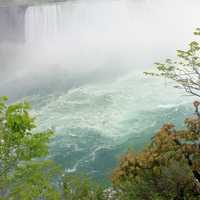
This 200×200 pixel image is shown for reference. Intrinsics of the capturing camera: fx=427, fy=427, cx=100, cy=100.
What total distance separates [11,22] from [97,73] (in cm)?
1035

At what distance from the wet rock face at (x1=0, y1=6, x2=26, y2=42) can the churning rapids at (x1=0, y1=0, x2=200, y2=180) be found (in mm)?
546

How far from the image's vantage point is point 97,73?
27.6 metres

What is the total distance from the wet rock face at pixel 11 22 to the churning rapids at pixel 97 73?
55cm

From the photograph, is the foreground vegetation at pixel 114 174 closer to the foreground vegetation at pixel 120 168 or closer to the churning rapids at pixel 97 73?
the foreground vegetation at pixel 120 168

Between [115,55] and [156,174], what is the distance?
21.8 m

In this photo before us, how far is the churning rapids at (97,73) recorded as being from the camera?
1828cm

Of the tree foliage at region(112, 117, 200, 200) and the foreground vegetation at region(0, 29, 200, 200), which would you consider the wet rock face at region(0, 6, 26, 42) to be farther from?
the tree foliage at region(112, 117, 200, 200)

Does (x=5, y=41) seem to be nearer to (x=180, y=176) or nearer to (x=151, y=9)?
(x=151, y=9)

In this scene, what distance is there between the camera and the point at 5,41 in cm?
3400

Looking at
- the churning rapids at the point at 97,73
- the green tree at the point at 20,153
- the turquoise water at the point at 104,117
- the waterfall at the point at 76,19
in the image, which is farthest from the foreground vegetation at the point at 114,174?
the waterfall at the point at 76,19

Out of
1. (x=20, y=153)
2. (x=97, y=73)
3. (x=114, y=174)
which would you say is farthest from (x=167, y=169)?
(x=97, y=73)

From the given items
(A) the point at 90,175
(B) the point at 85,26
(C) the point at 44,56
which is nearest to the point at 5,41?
(C) the point at 44,56

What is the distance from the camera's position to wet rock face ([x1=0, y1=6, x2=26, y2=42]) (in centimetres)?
3372

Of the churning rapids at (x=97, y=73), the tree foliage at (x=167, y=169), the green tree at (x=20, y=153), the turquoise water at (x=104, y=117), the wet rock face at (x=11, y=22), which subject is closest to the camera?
the green tree at (x=20, y=153)
